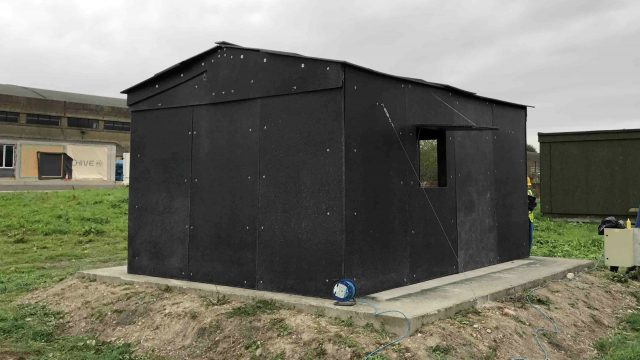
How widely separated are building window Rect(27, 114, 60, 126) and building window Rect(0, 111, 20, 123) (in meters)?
1.08

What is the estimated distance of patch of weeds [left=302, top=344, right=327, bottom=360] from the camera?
→ 495cm

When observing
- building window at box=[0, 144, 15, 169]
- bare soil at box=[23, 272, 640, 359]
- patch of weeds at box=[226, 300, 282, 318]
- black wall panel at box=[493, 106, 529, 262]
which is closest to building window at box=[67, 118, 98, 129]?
building window at box=[0, 144, 15, 169]

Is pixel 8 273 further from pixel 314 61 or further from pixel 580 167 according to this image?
pixel 580 167

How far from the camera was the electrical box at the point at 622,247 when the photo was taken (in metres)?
9.06

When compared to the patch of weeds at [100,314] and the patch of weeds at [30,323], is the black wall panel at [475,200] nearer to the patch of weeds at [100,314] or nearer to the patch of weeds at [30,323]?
the patch of weeds at [100,314]

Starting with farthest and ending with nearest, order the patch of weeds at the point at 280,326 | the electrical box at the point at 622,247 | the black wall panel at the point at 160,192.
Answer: the electrical box at the point at 622,247
the black wall panel at the point at 160,192
the patch of weeds at the point at 280,326

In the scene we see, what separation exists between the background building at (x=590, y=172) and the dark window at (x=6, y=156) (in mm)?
30249

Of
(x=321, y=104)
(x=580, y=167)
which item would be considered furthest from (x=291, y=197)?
(x=580, y=167)

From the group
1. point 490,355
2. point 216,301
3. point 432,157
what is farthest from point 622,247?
point 216,301

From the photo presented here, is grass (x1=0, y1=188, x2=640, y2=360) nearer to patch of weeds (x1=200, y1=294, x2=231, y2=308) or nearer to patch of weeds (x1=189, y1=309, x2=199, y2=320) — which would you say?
patch of weeds (x1=200, y1=294, x2=231, y2=308)

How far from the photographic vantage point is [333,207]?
245 inches

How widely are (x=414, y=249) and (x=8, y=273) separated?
27.6 ft

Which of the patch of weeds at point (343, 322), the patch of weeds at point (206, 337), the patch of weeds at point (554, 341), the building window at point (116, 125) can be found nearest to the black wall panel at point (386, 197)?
the patch of weeds at point (343, 322)

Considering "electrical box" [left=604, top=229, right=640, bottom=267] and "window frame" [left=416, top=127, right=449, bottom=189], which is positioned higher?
"window frame" [left=416, top=127, right=449, bottom=189]
